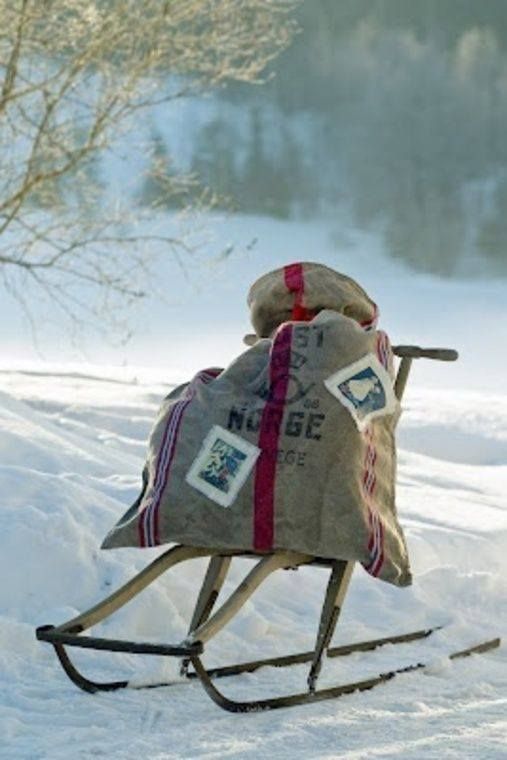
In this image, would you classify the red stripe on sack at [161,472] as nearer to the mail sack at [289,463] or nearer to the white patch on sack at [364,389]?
the mail sack at [289,463]

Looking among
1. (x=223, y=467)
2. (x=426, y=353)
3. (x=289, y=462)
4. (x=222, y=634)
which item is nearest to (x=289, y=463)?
(x=289, y=462)

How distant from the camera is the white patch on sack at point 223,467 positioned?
10.8 ft

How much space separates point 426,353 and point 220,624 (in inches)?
40.7

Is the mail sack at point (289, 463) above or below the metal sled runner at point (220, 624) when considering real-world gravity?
above

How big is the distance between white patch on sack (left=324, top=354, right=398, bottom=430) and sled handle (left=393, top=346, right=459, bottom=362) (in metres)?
0.30

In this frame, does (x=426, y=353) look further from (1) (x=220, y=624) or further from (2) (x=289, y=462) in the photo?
(1) (x=220, y=624)

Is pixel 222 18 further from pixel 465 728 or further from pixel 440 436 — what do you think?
pixel 465 728

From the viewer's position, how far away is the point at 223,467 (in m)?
3.30

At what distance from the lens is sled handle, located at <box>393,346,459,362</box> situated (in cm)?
374

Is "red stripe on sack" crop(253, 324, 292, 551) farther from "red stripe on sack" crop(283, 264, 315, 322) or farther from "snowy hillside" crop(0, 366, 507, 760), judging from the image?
"snowy hillside" crop(0, 366, 507, 760)

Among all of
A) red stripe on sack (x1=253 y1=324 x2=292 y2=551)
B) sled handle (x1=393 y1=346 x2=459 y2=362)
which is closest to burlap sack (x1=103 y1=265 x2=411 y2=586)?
red stripe on sack (x1=253 y1=324 x2=292 y2=551)

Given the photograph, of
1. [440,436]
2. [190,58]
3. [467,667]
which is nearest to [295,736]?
[467,667]

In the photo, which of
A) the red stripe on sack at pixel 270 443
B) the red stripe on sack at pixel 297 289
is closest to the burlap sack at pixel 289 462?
the red stripe on sack at pixel 270 443

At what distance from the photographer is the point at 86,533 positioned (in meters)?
4.20
